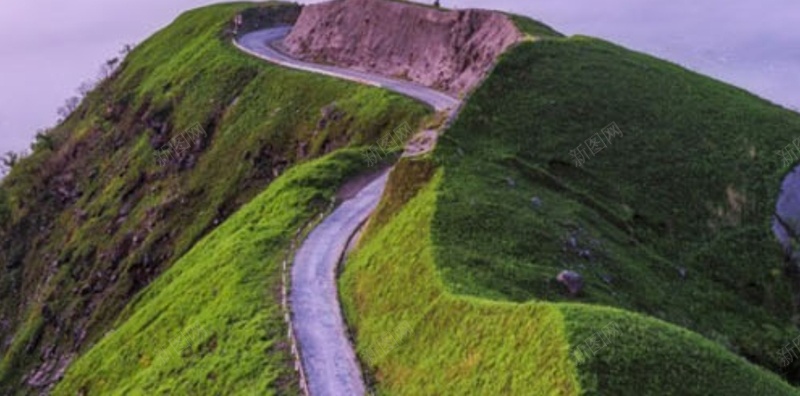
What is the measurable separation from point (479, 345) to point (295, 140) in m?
45.8

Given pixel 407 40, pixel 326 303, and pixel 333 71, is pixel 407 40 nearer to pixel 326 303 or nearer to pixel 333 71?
pixel 333 71

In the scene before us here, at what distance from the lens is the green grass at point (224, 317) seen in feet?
129

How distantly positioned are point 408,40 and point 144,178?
29268 millimetres

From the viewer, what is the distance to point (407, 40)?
8144cm

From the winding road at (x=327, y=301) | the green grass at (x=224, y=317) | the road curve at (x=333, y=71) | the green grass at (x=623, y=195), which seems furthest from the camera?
the road curve at (x=333, y=71)

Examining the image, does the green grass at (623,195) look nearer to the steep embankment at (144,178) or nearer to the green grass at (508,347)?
the green grass at (508,347)

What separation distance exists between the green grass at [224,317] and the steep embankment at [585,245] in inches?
170

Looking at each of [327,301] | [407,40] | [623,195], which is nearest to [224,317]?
[327,301]

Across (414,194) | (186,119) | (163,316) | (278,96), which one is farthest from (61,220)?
(414,194)

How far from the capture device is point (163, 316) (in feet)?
175

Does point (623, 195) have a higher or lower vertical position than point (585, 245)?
lower

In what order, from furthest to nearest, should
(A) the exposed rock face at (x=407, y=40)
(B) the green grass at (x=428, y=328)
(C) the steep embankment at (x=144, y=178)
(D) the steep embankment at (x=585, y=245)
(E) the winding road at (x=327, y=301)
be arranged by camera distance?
(C) the steep embankment at (x=144, y=178) < (A) the exposed rock face at (x=407, y=40) < (E) the winding road at (x=327, y=301) < (D) the steep embankment at (x=585, y=245) < (B) the green grass at (x=428, y=328)

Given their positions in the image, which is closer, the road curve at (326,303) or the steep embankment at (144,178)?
the road curve at (326,303)

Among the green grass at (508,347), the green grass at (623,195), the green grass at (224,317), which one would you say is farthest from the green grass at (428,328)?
the green grass at (224,317)
